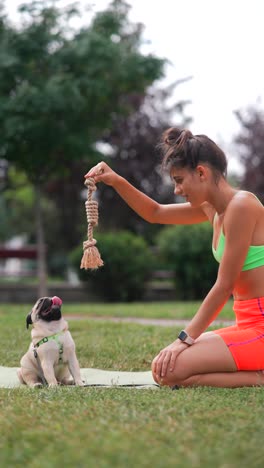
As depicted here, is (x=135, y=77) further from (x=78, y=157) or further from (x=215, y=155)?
(x=215, y=155)

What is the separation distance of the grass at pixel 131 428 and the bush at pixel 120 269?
10.3m

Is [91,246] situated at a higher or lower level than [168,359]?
higher

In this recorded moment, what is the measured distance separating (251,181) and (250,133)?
1.77 meters

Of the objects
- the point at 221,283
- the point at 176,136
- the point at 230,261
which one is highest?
the point at 176,136

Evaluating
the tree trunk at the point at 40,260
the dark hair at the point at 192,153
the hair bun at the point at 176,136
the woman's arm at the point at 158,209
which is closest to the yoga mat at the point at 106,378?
the woman's arm at the point at 158,209

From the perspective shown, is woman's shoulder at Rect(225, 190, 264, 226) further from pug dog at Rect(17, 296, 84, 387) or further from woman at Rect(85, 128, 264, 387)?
pug dog at Rect(17, 296, 84, 387)

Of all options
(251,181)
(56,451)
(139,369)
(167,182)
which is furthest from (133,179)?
(56,451)

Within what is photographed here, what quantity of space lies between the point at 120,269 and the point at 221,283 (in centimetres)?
1048

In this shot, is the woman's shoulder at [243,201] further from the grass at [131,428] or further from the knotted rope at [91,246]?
the grass at [131,428]

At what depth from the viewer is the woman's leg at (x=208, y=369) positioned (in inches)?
156

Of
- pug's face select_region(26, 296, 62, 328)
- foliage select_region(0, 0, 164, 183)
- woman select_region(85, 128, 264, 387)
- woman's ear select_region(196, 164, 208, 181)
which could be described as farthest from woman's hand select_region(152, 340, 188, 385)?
foliage select_region(0, 0, 164, 183)

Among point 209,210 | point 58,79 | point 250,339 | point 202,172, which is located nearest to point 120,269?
point 58,79

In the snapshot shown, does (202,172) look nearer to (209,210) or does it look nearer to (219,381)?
(209,210)

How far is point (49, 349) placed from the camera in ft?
14.1
